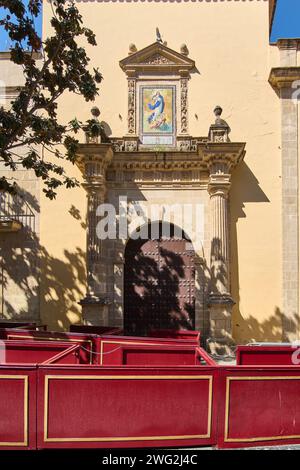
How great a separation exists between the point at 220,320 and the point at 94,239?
144 inches

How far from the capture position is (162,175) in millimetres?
12016

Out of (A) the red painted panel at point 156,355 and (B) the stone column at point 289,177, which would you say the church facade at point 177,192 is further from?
(A) the red painted panel at point 156,355

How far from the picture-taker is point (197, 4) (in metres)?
12.6

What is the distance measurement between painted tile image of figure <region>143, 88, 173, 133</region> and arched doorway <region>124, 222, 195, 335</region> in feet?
8.48

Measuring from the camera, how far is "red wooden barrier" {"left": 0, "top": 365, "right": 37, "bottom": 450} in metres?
4.29

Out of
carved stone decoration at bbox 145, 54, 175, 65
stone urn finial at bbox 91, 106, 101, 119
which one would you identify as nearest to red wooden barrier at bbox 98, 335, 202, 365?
stone urn finial at bbox 91, 106, 101, 119

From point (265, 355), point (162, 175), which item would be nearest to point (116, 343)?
point (265, 355)

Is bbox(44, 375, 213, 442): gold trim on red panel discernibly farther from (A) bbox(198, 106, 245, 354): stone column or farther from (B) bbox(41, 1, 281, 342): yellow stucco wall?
(B) bbox(41, 1, 281, 342): yellow stucco wall

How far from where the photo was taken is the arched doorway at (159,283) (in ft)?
38.1

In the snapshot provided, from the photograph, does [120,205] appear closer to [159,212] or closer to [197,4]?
[159,212]

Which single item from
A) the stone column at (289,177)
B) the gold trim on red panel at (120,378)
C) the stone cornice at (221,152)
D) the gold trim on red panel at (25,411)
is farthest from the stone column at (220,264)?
the gold trim on red panel at (25,411)

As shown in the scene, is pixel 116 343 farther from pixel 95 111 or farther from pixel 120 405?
pixel 95 111
